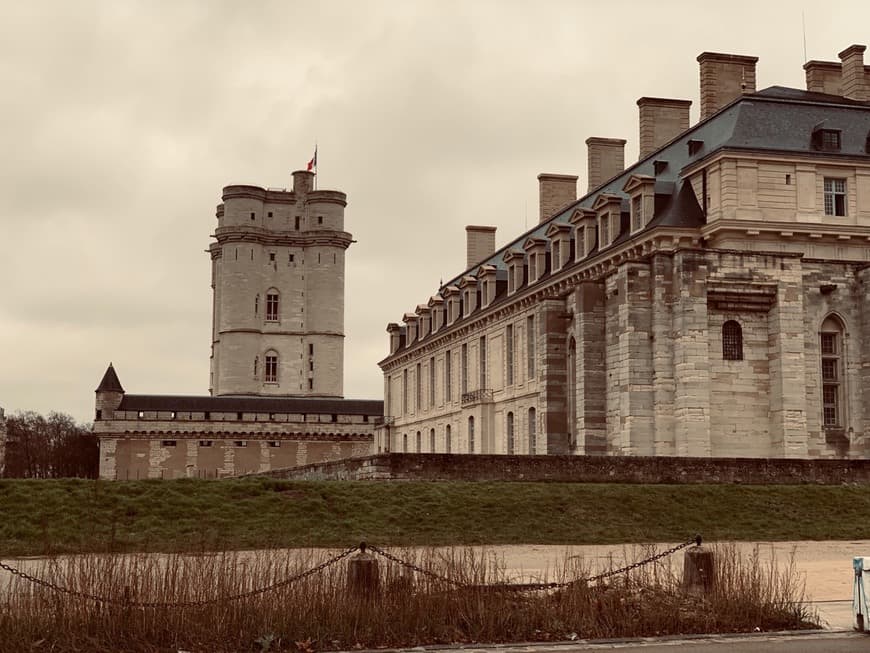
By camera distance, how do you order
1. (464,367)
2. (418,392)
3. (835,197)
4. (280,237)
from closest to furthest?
(835,197) → (464,367) → (418,392) → (280,237)

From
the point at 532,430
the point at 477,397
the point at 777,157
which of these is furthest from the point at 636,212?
the point at 477,397

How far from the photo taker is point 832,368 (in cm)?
3984

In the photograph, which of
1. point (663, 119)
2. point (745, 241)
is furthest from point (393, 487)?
point (663, 119)

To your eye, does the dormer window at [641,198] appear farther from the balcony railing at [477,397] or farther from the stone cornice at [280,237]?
the stone cornice at [280,237]

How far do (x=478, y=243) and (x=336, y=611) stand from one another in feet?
208

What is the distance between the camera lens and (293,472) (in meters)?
37.3

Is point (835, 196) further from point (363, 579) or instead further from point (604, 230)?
point (363, 579)

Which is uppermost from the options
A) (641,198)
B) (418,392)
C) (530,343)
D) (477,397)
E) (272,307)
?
(272,307)

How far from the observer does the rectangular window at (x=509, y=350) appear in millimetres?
52853

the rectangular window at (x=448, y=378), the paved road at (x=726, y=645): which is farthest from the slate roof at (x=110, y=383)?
the paved road at (x=726, y=645)

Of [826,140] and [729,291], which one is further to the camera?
[826,140]

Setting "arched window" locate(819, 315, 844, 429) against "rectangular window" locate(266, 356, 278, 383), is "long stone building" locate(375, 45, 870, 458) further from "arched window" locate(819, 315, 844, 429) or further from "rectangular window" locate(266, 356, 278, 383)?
"rectangular window" locate(266, 356, 278, 383)

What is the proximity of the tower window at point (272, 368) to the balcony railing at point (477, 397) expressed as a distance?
3969cm

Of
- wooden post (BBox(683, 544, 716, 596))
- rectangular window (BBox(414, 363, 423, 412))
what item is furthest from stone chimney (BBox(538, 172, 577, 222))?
wooden post (BBox(683, 544, 716, 596))
